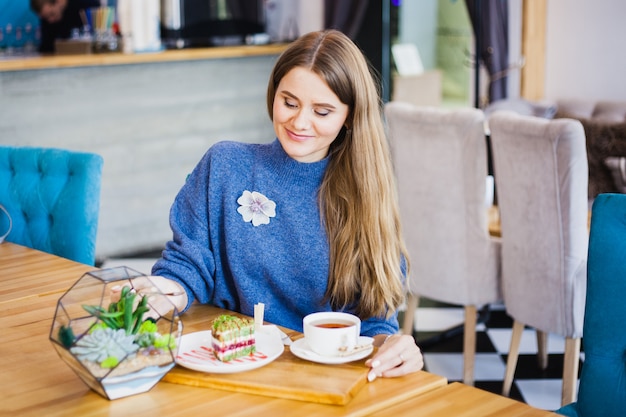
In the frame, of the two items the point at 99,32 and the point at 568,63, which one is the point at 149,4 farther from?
the point at 568,63

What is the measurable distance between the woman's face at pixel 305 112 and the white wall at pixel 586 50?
374cm

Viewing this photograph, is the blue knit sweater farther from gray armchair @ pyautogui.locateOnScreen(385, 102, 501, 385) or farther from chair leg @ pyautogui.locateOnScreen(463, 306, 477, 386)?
chair leg @ pyautogui.locateOnScreen(463, 306, 477, 386)

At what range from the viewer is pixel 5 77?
4.56 meters

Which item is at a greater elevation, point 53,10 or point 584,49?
point 53,10

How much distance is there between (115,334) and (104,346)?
2cm

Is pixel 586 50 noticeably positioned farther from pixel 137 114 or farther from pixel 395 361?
pixel 395 361

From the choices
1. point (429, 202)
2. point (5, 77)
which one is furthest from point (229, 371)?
point (5, 77)

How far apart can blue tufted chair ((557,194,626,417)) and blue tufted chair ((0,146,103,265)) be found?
1.34 m

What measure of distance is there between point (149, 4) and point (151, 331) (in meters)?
4.35

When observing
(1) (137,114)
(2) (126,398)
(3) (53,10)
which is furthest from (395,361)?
(3) (53,10)

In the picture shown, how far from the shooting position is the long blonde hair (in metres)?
1.70

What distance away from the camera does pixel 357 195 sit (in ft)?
5.73

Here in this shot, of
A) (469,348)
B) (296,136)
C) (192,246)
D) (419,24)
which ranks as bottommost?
(469,348)

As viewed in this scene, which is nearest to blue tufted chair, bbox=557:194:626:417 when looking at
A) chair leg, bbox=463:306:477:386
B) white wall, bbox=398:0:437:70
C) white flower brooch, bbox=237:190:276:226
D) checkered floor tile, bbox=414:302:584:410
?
white flower brooch, bbox=237:190:276:226
